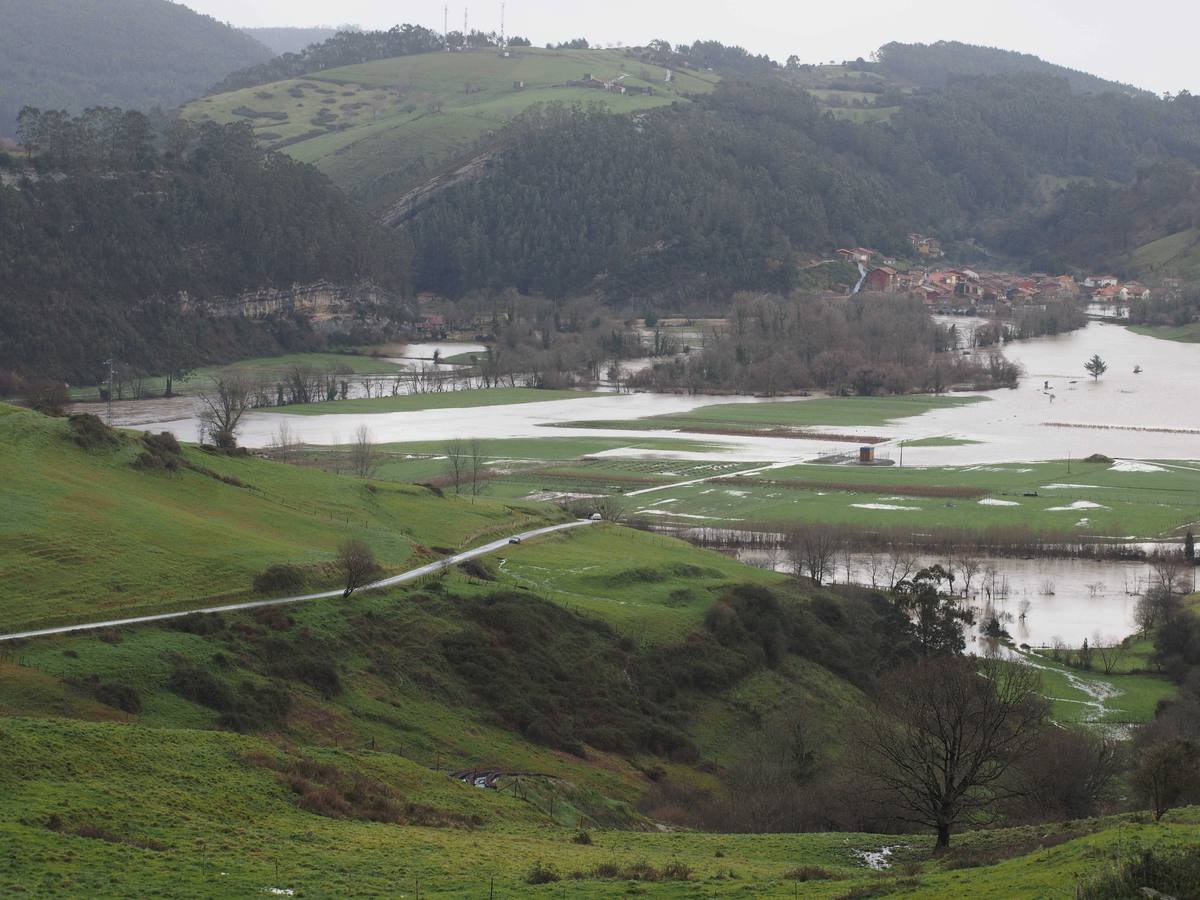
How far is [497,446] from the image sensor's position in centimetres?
9925

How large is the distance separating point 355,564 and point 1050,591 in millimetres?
31049

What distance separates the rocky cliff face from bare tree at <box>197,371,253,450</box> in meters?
25.1

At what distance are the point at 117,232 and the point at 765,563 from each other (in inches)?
4415

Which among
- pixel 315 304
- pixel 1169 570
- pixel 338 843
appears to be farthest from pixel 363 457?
pixel 315 304

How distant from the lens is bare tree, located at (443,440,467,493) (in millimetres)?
81750

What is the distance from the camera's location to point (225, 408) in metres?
88.5

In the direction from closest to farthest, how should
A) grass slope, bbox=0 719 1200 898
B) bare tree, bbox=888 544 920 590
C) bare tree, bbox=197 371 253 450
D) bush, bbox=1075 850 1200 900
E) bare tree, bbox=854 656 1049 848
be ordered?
bush, bbox=1075 850 1200 900 → grass slope, bbox=0 719 1200 898 → bare tree, bbox=854 656 1049 848 → bare tree, bbox=888 544 920 590 → bare tree, bbox=197 371 253 450

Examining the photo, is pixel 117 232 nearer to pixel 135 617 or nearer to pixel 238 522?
pixel 238 522

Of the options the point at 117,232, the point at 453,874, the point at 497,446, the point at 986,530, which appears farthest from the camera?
the point at 117,232

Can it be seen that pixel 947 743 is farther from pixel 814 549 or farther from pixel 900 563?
pixel 900 563

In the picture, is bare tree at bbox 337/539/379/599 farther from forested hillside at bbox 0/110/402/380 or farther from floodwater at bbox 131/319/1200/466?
forested hillside at bbox 0/110/402/380

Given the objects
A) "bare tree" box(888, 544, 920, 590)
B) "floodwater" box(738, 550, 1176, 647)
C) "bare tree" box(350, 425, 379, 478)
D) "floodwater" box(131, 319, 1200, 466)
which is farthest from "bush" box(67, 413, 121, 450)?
"floodwater" box(131, 319, 1200, 466)

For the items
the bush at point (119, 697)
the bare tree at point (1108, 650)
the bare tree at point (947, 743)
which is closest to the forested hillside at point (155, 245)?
the bare tree at point (1108, 650)

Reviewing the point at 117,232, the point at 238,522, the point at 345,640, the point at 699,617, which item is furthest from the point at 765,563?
the point at 117,232
